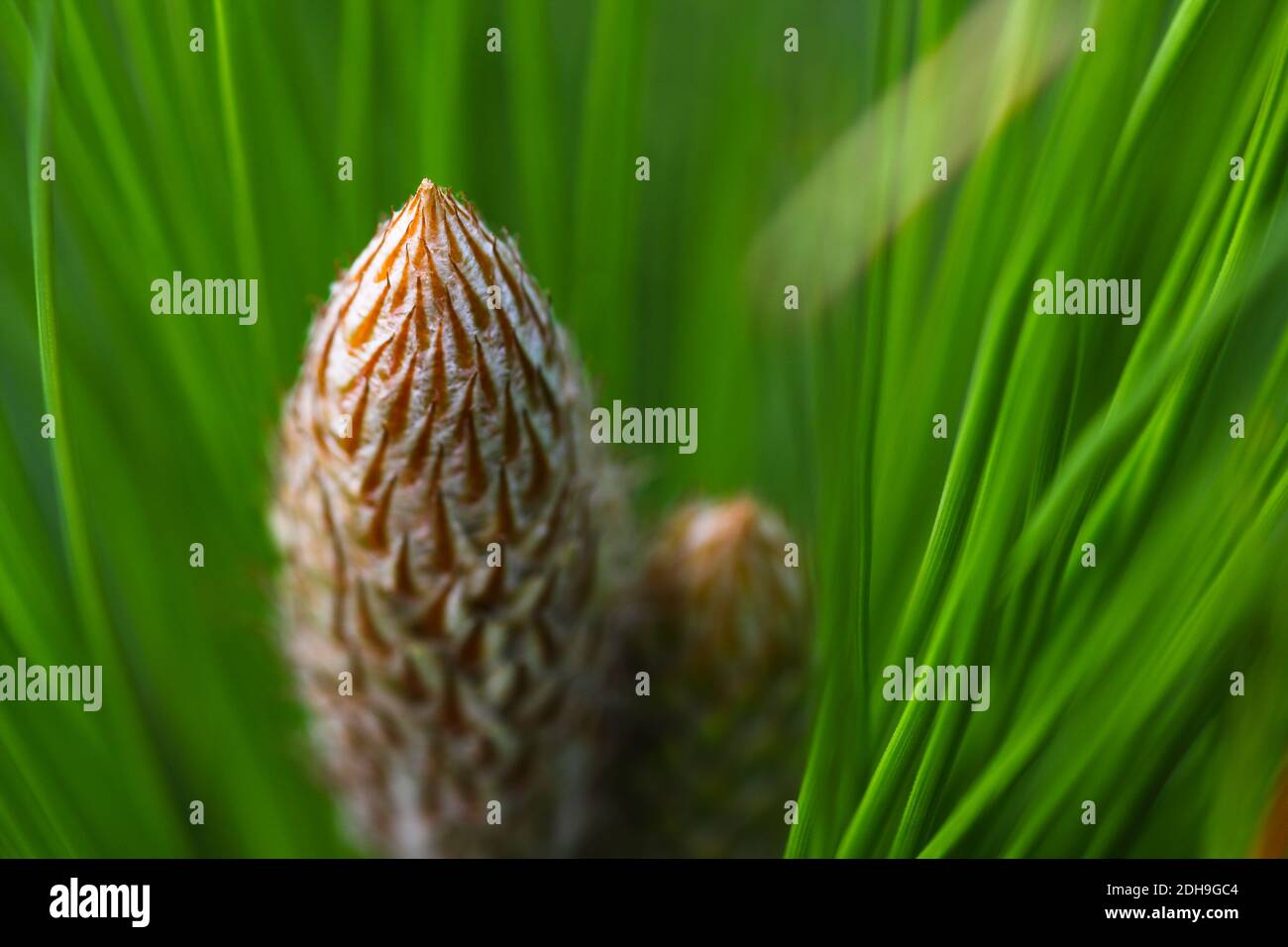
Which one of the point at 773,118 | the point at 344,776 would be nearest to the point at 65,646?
the point at 344,776

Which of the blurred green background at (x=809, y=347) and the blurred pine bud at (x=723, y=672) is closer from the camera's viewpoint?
the blurred green background at (x=809, y=347)

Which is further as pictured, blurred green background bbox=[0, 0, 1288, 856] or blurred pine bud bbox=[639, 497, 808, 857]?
blurred pine bud bbox=[639, 497, 808, 857]
